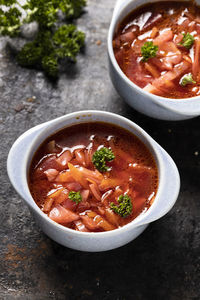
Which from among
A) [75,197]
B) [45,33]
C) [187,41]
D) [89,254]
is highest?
[187,41]

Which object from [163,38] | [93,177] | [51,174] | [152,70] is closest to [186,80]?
[152,70]

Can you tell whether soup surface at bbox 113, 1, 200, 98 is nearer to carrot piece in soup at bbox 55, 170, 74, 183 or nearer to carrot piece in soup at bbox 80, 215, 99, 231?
carrot piece in soup at bbox 55, 170, 74, 183

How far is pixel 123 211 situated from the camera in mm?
2740

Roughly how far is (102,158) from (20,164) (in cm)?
44

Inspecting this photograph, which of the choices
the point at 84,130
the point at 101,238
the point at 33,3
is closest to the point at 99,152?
the point at 84,130

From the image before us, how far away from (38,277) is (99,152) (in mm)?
836

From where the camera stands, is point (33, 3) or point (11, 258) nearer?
point (11, 258)

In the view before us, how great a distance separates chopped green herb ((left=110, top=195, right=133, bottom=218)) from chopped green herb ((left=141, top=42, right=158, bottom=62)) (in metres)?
0.97

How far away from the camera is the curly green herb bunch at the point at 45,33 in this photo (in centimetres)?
353

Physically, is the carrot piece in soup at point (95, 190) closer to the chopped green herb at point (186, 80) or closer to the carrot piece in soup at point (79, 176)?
the carrot piece in soup at point (79, 176)

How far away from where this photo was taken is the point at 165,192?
109 inches

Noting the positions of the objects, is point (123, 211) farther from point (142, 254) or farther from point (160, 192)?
point (142, 254)

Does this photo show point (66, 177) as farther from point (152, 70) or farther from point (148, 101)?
point (152, 70)

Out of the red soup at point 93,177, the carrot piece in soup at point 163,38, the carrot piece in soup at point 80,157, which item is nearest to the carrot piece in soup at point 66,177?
the red soup at point 93,177
